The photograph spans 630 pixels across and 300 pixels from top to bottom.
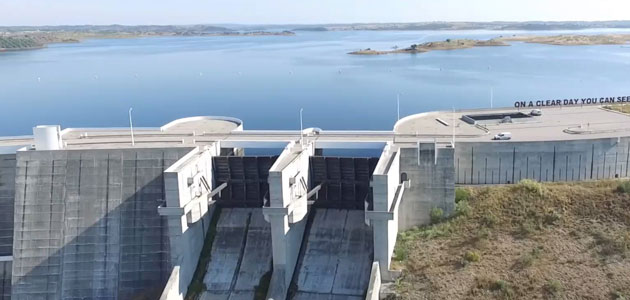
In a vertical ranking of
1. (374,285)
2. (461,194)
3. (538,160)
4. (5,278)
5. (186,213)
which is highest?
(538,160)

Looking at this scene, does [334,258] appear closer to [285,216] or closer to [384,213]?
[285,216]

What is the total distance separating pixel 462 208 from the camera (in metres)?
30.0

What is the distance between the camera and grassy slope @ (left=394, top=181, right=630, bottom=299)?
958 inches

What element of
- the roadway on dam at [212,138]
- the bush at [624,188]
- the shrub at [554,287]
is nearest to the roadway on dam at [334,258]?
the roadway on dam at [212,138]

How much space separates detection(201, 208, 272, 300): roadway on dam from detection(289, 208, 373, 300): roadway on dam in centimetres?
215

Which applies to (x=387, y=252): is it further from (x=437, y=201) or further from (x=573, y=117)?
(x=573, y=117)

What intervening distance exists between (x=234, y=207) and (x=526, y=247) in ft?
52.8

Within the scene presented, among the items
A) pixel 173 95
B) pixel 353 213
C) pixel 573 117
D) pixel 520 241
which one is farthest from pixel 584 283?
pixel 173 95

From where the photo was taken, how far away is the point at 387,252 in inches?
1053

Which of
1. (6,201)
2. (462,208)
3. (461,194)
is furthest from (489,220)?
(6,201)

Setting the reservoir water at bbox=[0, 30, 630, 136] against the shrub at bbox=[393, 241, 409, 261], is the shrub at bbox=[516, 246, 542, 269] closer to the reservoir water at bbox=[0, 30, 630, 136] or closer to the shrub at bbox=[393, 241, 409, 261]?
the shrub at bbox=[393, 241, 409, 261]

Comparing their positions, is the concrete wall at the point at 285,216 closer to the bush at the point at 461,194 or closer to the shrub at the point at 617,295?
the bush at the point at 461,194

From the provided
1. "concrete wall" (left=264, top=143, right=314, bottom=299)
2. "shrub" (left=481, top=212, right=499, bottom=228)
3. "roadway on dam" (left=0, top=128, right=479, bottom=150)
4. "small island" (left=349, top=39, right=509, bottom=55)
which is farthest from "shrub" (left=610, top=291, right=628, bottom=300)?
"small island" (left=349, top=39, right=509, bottom=55)

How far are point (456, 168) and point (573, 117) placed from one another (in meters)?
13.9
